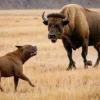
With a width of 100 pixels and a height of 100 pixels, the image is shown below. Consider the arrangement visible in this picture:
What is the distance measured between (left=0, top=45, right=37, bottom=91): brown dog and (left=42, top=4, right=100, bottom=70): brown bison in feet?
9.02

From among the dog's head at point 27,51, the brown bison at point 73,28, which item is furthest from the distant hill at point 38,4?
the dog's head at point 27,51

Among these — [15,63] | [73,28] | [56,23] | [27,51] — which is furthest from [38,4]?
[15,63]

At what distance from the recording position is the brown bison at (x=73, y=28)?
43.3ft

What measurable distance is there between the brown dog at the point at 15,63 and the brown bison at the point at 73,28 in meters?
2.75

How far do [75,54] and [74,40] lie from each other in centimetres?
587

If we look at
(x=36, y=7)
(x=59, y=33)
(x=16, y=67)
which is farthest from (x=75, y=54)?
(x=36, y=7)

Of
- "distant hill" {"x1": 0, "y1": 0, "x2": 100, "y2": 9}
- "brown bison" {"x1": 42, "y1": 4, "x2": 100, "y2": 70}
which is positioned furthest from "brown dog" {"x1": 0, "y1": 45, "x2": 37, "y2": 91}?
"distant hill" {"x1": 0, "y1": 0, "x2": 100, "y2": 9}

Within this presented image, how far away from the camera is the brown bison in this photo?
13.2m

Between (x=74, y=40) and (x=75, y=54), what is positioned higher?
(x=74, y=40)

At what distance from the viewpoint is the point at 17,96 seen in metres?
8.83

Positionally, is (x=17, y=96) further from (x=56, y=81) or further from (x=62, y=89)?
(x=56, y=81)

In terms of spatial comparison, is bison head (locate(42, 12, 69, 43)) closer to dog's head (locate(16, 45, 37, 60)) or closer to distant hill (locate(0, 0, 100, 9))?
dog's head (locate(16, 45, 37, 60))

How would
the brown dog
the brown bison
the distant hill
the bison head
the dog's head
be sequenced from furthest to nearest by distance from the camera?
1. the distant hill
2. the brown bison
3. the bison head
4. the dog's head
5. the brown dog

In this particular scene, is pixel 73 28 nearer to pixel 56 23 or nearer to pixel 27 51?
pixel 56 23
